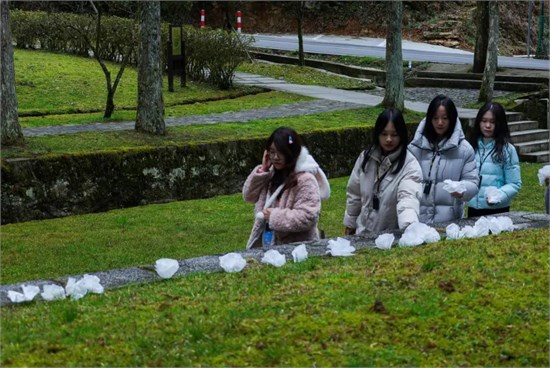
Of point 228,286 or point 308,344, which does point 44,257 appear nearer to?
point 228,286

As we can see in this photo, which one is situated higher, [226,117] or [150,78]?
[150,78]

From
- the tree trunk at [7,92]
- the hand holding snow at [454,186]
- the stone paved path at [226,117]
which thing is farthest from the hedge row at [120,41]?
the hand holding snow at [454,186]

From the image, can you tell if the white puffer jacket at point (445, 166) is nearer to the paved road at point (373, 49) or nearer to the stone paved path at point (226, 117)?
the stone paved path at point (226, 117)

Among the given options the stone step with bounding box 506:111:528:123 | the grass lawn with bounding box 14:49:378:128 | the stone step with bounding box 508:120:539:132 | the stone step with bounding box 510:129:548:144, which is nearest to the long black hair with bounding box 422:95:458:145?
the grass lawn with bounding box 14:49:378:128

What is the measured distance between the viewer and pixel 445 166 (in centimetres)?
676

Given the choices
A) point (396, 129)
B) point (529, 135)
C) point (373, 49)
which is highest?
point (396, 129)

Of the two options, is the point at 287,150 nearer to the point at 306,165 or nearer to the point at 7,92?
the point at 306,165

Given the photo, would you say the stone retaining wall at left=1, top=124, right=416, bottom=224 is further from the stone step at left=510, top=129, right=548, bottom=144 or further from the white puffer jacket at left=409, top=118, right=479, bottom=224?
the white puffer jacket at left=409, top=118, right=479, bottom=224

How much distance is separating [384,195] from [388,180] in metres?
0.12

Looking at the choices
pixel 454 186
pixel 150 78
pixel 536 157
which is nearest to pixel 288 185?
pixel 454 186

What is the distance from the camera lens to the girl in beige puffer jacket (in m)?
6.23

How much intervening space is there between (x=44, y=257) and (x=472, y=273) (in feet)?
17.6

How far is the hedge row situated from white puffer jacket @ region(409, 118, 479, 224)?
11.5 meters

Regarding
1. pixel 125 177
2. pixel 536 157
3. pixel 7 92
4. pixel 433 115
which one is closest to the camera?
pixel 433 115
